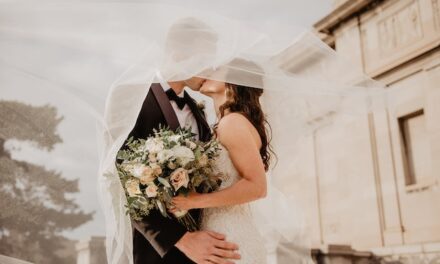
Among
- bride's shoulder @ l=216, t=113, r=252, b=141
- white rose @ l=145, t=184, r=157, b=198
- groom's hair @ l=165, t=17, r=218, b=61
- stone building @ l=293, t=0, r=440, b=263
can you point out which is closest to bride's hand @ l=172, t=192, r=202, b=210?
white rose @ l=145, t=184, r=157, b=198

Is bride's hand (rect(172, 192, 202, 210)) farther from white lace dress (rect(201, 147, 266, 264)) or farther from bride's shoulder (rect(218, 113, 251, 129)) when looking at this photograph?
bride's shoulder (rect(218, 113, 251, 129))

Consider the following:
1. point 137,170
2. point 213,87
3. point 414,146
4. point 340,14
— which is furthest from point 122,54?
point 340,14

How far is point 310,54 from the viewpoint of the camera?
3.12m

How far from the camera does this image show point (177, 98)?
9.46ft

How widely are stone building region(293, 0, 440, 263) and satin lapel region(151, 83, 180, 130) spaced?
8.31m

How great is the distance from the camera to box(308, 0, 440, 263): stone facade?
38.2 feet

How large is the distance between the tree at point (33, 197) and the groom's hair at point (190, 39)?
79cm

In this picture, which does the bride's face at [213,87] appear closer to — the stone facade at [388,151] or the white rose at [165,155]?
the white rose at [165,155]

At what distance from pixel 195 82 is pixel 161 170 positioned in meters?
0.72

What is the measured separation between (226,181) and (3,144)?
4.17ft

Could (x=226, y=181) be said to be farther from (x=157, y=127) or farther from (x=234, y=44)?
(x=234, y=44)

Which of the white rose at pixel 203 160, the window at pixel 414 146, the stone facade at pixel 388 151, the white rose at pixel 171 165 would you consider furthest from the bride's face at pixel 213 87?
the window at pixel 414 146

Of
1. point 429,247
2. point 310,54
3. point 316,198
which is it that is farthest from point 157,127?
point 316,198

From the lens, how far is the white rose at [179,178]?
238 cm
